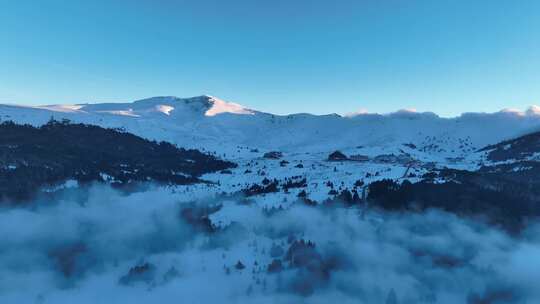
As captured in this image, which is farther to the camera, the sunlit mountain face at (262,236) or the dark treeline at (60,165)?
the dark treeline at (60,165)

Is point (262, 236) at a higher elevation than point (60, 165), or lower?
lower

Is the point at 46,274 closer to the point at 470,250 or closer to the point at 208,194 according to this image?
the point at 208,194

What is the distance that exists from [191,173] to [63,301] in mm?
101887

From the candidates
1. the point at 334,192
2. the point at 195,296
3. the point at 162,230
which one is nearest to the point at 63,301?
the point at 195,296

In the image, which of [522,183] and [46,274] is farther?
[522,183]

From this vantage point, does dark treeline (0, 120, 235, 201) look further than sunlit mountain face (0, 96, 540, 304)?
Yes

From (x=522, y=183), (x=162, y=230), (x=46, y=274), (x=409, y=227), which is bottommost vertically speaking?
(x=46, y=274)

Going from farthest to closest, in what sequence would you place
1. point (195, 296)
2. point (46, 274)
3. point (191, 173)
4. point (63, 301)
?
point (191, 173) < point (46, 274) < point (63, 301) < point (195, 296)

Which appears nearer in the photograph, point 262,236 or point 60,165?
point 262,236

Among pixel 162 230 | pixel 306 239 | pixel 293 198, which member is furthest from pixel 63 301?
pixel 293 198

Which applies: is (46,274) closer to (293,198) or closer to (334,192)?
(293,198)

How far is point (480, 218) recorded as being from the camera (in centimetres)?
11581

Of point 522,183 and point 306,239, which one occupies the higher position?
point 522,183

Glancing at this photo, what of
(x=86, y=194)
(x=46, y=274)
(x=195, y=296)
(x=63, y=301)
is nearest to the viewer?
(x=195, y=296)
